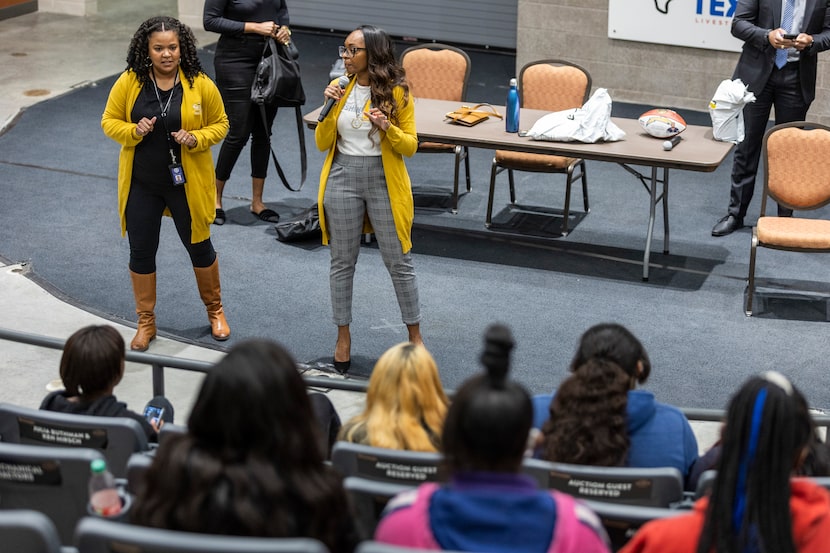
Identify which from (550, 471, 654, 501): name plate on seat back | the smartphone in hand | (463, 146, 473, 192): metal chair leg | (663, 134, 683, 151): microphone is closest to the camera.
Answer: (550, 471, 654, 501): name plate on seat back

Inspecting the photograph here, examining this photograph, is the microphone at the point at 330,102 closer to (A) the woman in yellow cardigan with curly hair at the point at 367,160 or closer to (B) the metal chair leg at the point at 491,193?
(A) the woman in yellow cardigan with curly hair at the point at 367,160

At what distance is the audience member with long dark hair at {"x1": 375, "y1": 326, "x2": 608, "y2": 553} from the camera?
222cm

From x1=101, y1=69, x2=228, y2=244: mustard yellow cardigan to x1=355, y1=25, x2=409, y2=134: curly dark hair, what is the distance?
863 mm

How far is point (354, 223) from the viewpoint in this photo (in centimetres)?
545

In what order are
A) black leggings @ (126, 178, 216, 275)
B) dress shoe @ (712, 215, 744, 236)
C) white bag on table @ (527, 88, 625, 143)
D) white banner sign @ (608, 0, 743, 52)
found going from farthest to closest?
white banner sign @ (608, 0, 743, 52)
dress shoe @ (712, 215, 744, 236)
white bag on table @ (527, 88, 625, 143)
black leggings @ (126, 178, 216, 275)

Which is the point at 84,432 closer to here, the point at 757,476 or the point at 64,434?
the point at 64,434

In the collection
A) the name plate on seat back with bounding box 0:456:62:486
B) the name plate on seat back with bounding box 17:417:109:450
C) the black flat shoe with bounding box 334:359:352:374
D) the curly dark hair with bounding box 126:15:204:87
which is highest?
the curly dark hair with bounding box 126:15:204:87

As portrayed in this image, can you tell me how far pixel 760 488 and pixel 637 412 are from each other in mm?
927

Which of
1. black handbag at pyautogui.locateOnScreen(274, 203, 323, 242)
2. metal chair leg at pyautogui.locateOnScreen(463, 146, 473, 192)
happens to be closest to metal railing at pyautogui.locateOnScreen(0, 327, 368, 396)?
black handbag at pyautogui.locateOnScreen(274, 203, 323, 242)

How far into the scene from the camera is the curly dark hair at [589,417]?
3.28 metres

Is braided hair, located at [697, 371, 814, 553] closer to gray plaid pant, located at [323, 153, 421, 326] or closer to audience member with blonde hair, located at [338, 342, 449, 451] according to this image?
audience member with blonde hair, located at [338, 342, 449, 451]

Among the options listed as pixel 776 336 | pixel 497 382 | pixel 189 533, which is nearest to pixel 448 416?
pixel 497 382

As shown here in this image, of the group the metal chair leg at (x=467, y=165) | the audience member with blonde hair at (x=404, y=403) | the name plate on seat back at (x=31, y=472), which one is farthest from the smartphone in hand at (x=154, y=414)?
the metal chair leg at (x=467, y=165)

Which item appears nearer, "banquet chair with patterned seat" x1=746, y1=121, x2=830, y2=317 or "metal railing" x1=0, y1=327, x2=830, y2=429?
"metal railing" x1=0, y1=327, x2=830, y2=429
